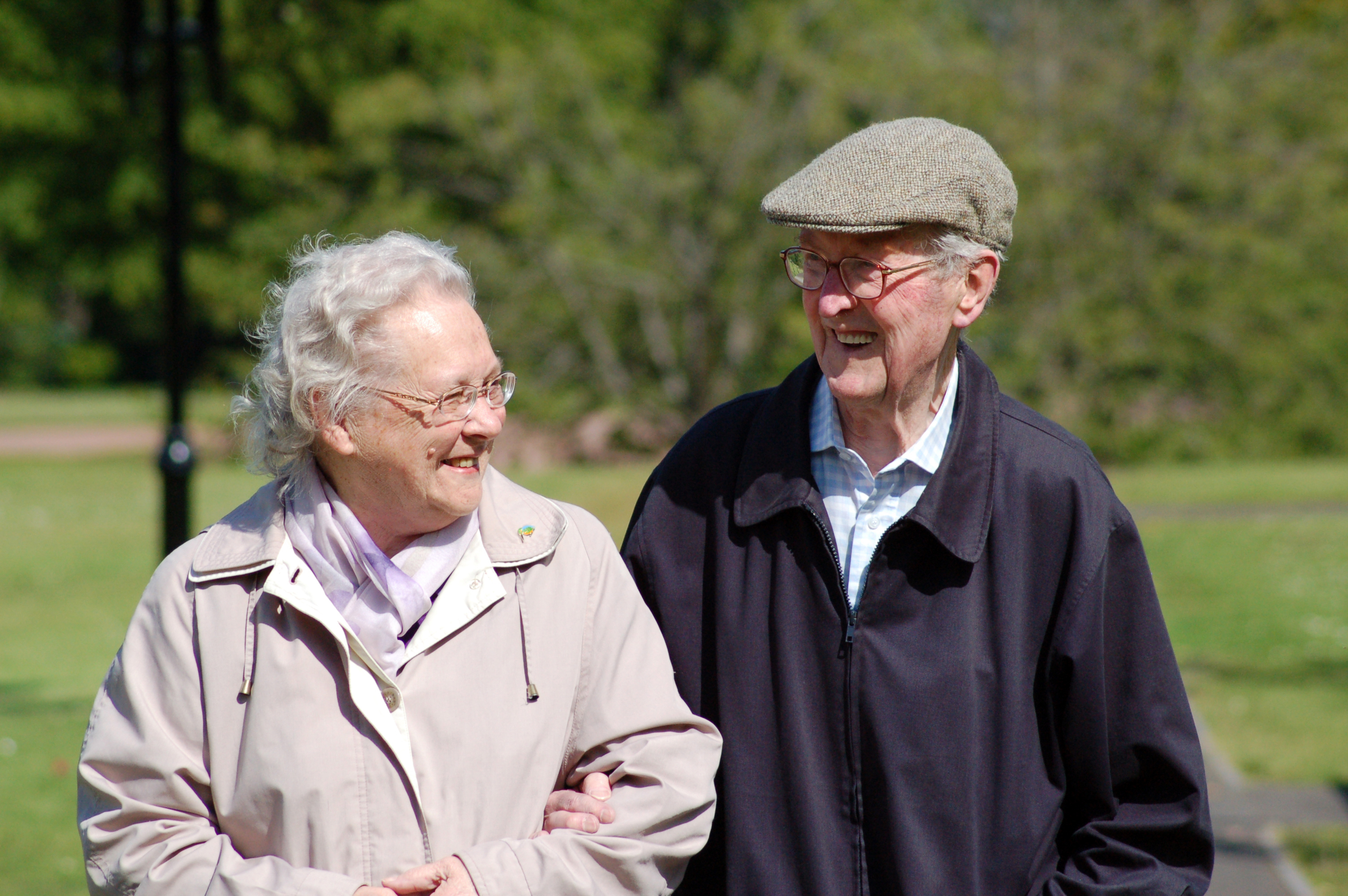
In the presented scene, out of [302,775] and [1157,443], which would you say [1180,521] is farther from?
[302,775]

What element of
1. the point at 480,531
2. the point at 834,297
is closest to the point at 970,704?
the point at 834,297

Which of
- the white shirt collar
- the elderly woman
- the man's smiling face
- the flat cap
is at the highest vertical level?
the flat cap

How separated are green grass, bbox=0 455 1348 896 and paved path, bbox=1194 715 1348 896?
6.1 inches

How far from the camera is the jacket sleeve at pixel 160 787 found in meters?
2.14

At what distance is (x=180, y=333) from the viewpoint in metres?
5.49

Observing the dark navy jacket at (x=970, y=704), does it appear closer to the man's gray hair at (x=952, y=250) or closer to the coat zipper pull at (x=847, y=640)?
the coat zipper pull at (x=847, y=640)

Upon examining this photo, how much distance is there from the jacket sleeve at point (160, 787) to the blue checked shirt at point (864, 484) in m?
1.02

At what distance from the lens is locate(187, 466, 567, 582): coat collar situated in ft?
7.38

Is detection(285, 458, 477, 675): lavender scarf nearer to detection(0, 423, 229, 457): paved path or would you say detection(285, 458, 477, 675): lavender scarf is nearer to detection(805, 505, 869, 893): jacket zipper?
detection(805, 505, 869, 893): jacket zipper

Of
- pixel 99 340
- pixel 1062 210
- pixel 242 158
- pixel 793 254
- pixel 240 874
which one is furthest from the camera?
pixel 99 340

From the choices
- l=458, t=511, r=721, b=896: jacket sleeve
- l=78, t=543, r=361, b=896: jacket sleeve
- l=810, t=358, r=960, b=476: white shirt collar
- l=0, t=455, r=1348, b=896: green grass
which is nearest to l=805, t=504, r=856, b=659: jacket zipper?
l=810, t=358, r=960, b=476: white shirt collar

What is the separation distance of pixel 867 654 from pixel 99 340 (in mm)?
55590

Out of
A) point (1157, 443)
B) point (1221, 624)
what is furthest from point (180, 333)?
point (1157, 443)

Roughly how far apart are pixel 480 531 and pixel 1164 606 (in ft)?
26.9
